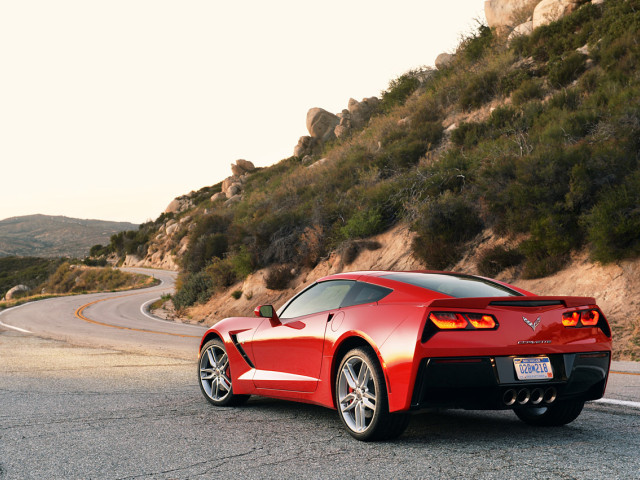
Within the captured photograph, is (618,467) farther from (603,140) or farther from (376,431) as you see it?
(603,140)

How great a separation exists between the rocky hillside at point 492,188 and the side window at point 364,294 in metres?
8.61

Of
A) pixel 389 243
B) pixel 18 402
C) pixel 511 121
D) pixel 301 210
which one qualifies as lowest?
pixel 18 402

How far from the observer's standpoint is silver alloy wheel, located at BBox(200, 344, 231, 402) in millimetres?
6988

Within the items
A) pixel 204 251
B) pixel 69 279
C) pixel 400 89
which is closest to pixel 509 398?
pixel 204 251

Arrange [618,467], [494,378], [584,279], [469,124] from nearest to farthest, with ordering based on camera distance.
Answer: [618,467], [494,378], [584,279], [469,124]

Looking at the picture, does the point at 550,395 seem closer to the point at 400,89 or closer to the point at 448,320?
the point at 448,320

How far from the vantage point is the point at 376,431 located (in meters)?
4.91

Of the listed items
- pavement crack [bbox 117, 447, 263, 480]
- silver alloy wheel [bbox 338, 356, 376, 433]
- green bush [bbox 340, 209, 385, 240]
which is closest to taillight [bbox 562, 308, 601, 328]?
silver alloy wheel [bbox 338, 356, 376, 433]

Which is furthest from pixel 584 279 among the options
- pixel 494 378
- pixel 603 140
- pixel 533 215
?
pixel 494 378

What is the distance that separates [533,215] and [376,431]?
44.8ft

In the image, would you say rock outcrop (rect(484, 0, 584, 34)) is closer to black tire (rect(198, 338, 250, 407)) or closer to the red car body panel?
black tire (rect(198, 338, 250, 407))

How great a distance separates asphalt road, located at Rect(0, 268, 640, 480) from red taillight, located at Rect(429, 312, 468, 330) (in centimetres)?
93

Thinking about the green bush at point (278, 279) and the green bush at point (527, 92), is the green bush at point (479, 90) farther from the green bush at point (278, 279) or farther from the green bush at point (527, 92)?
the green bush at point (278, 279)

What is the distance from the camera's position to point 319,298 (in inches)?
244
